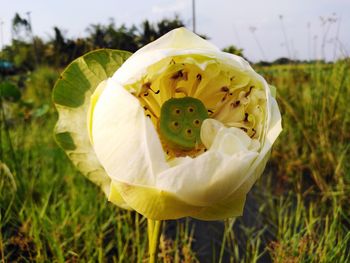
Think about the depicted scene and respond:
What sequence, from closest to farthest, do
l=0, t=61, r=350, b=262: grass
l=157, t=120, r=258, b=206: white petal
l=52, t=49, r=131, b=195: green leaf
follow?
1. l=157, t=120, r=258, b=206: white petal
2. l=52, t=49, r=131, b=195: green leaf
3. l=0, t=61, r=350, b=262: grass

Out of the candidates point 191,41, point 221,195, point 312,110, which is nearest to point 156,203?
point 221,195

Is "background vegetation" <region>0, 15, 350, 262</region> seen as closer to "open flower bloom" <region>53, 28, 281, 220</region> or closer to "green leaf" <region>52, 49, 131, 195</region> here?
"green leaf" <region>52, 49, 131, 195</region>

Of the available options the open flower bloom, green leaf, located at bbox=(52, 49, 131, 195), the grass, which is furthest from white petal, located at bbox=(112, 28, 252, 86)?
the grass

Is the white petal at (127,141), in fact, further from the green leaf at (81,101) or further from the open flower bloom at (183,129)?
the green leaf at (81,101)

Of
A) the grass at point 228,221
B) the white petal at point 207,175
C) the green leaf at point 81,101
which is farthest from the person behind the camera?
the grass at point 228,221

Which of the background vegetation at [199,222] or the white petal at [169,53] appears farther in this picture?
the background vegetation at [199,222]

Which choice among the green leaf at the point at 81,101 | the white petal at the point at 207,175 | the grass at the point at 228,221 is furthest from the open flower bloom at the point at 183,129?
the grass at the point at 228,221

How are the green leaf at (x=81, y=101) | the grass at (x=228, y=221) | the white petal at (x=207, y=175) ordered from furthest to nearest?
the grass at (x=228, y=221)
the green leaf at (x=81, y=101)
the white petal at (x=207, y=175)

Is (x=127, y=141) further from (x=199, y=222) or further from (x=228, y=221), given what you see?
(x=199, y=222)

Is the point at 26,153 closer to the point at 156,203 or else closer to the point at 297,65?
the point at 156,203
